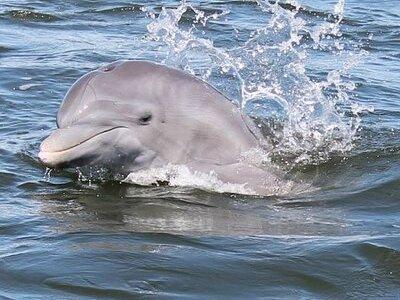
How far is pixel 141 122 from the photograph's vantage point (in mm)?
9062

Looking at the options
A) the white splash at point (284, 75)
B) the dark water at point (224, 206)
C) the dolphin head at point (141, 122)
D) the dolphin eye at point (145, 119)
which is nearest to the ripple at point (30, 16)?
the dark water at point (224, 206)

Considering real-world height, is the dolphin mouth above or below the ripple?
above

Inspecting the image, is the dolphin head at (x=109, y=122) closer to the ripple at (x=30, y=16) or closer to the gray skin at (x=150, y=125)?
the gray skin at (x=150, y=125)

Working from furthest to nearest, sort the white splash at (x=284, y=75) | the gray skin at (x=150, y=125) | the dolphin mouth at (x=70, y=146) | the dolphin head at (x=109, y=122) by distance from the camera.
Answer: the white splash at (x=284, y=75)
the gray skin at (x=150, y=125)
the dolphin head at (x=109, y=122)
the dolphin mouth at (x=70, y=146)

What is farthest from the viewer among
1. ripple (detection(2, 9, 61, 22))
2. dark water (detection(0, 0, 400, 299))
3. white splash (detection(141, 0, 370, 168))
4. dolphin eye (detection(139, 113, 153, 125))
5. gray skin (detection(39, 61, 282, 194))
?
ripple (detection(2, 9, 61, 22))

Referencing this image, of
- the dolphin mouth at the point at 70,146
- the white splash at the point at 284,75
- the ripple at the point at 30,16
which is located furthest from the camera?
the ripple at the point at 30,16

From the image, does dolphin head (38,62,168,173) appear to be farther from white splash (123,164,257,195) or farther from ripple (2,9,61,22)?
ripple (2,9,61,22)

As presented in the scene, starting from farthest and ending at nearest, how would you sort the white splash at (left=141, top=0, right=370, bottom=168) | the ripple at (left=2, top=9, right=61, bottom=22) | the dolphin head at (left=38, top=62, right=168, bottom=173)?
the ripple at (left=2, top=9, right=61, bottom=22) < the white splash at (left=141, top=0, right=370, bottom=168) < the dolphin head at (left=38, top=62, right=168, bottom=173)

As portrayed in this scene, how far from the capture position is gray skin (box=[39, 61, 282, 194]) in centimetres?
885

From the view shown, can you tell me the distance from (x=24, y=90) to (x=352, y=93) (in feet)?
13.7

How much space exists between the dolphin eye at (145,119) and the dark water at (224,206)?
55 cm

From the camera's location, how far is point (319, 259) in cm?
704

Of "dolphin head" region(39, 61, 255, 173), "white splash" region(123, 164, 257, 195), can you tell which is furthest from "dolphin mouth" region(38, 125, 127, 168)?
"white splash" region(123, 164, 257, 195)

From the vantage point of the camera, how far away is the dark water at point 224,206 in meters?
6.63
